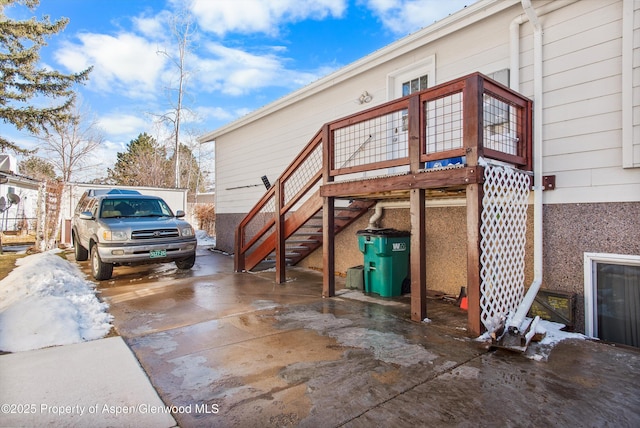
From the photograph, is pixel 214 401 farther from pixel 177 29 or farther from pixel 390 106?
pixel 177 29

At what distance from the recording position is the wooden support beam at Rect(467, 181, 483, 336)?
136 inches

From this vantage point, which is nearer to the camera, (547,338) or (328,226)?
(547,338)

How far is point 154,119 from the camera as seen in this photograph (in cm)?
2044

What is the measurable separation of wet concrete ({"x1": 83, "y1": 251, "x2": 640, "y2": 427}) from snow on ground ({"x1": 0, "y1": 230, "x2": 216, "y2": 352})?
0.32m

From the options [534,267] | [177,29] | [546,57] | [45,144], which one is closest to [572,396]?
[534,267]

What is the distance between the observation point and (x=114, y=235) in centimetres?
635

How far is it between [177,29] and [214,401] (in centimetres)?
2106

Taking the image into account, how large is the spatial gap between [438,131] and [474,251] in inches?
97.3

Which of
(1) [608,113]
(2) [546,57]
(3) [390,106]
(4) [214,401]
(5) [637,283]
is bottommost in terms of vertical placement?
(4) [214,401]

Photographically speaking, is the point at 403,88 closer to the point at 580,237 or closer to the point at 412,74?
the point at 412,74

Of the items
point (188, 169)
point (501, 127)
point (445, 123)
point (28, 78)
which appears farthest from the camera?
point (188, 169)

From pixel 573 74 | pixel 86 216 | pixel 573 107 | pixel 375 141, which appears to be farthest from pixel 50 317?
pixel 573 74

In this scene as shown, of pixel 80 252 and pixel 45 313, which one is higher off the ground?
pixel 80 252

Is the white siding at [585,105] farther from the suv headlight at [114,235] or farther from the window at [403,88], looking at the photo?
the suv headlight at [114,235]
